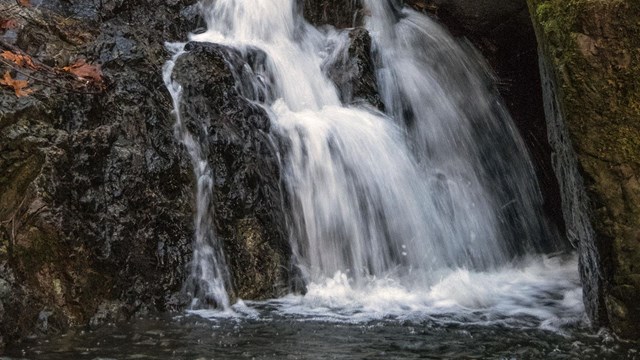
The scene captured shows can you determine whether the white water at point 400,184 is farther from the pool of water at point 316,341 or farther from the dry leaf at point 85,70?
the dry leaf at point 85,70

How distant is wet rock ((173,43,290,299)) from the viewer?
5895mm

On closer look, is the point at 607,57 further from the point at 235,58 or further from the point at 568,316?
the point at 235,58

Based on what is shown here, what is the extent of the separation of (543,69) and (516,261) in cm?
259

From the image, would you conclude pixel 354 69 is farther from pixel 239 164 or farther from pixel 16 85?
pixel 16 85

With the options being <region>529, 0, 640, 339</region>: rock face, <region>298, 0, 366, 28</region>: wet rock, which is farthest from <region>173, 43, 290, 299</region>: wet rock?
<region>529, 0, 640, 339</region>: rock face

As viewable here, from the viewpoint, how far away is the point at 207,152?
638 centimetres

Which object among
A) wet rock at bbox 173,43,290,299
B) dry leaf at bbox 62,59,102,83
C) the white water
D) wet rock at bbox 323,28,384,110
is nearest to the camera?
the white water

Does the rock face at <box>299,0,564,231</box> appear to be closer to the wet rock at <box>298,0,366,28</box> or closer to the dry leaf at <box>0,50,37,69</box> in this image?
the wet rock at <box>298,0,366,28</box>

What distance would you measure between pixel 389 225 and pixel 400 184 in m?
0.64

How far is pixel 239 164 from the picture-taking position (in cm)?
639

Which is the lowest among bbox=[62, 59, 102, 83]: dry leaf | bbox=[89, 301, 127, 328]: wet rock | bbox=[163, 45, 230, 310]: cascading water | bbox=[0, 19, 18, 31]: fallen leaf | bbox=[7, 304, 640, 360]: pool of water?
bbox=[7, 304, 640, 360]: pool of water

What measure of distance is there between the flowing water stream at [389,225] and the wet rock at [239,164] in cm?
13

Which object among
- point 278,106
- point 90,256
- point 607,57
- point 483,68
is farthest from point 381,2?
point 90,256

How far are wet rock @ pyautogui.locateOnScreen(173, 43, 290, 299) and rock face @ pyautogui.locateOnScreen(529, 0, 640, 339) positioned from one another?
281cm
